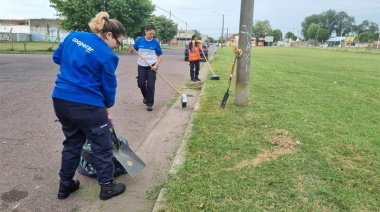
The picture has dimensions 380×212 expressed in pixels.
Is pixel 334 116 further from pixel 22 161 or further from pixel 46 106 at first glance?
pixel 46 106

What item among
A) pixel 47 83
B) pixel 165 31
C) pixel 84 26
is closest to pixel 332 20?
pixel 165 31

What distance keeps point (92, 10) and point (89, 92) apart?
2709 centimetres

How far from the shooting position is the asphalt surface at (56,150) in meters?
3.00

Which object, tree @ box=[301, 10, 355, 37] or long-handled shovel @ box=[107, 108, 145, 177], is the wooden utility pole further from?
tree @ box=[301, 10, 355, 37]

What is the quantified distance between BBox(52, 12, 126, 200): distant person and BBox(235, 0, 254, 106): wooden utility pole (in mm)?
3494

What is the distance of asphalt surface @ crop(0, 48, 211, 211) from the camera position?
3000 millimetres

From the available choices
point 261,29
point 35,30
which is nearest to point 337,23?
point 261,29

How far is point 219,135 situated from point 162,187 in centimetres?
161

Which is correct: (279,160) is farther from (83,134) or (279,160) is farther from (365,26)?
(365,26)

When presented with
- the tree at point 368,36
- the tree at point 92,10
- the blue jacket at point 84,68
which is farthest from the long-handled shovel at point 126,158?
the tree at point 368,36

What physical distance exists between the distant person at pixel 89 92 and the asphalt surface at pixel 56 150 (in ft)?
0.68

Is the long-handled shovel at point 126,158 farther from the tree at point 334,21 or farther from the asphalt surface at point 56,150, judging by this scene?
the tree at point 334,21

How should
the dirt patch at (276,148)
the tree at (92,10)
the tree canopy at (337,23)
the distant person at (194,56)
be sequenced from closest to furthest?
the dirt patch at (276,148), the distant person at (194,56), the tree at (92,10), the tree canopy at (337,23)

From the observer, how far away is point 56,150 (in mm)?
4168
